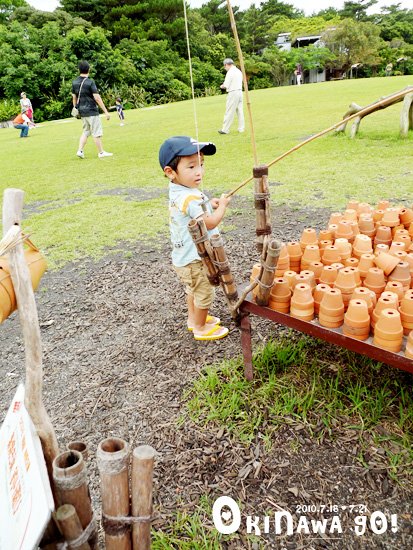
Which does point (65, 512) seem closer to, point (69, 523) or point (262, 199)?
point (69, 523)

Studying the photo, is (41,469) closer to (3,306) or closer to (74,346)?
(3,306)

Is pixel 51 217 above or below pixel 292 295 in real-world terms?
below

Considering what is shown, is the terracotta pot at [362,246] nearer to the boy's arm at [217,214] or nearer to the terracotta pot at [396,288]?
the terracotta pot at [396,288]

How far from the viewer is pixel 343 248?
2377 mm

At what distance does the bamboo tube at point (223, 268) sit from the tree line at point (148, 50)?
98.1 ft

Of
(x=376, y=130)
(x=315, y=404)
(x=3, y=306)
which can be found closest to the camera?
(x=3, y=306)

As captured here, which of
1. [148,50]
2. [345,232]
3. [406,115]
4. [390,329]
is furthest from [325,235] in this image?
[148,50]

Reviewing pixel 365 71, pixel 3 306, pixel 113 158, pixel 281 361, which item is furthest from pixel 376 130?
pixel 365 71

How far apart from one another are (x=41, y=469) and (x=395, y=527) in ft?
4.75

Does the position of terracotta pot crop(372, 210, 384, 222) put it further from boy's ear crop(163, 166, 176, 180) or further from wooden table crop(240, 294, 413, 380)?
boy's ear crop(163, 166, 176, 180)

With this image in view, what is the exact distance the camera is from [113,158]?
995cm

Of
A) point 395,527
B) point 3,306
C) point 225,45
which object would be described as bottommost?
point 395,527

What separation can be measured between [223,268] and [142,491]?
3.75 ft

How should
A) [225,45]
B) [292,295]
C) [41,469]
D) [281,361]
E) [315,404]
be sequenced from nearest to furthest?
[41,469]
[292,295]
[315,404]
[281,361]
[225,45]
